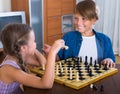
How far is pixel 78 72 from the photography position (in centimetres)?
140

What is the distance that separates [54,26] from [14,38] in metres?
2.66

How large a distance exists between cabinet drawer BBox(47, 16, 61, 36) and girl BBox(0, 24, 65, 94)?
98.3 inches

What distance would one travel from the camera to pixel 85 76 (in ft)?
4.41

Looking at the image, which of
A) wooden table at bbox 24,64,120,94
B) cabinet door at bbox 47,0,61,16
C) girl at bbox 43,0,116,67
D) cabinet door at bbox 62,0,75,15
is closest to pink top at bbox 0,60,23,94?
wooden table at bbox 24,64,120,94

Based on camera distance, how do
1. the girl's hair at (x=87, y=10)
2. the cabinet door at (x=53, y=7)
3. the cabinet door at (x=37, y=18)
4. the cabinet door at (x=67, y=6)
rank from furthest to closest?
the cabinet door at (x=67, y=6) → the cabinet door at (x=53, y=7) → the cabinet door at (x=37, y=18) → the girl's hair at (x=87, y=10)

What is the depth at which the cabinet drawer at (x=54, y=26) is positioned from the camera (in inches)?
152

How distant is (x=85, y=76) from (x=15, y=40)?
17.8 inches

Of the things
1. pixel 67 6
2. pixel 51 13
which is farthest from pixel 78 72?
pixel 67 6

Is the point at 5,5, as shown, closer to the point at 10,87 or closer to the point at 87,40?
the point at 87,40

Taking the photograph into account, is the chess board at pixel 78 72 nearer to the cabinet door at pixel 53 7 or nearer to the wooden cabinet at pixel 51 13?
the wooden cabinet at pixel 51 13

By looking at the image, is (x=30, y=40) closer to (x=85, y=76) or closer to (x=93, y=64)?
(x=85, y=76)

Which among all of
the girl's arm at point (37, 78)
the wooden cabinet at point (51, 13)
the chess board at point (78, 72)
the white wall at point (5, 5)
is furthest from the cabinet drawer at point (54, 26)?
the girl's arm at point (37, 78)

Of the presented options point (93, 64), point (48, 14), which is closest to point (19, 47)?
point (93, 64)

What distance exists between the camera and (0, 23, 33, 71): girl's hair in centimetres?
130
